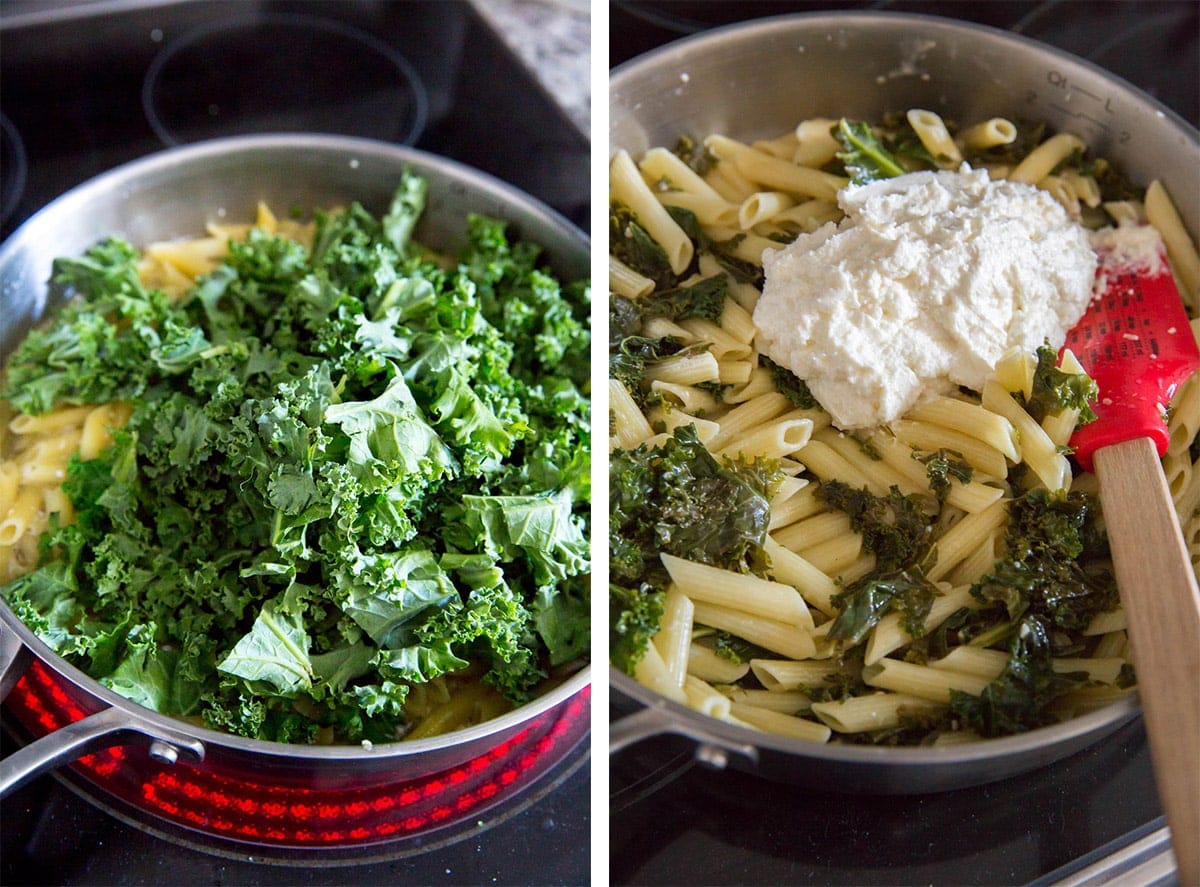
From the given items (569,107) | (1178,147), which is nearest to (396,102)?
(569,107)

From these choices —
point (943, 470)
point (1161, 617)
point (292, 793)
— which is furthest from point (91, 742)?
point (1161, 617)

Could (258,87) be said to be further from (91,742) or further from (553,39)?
(91,742)

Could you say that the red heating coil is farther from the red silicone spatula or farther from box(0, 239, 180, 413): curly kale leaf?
the red silicone spatula

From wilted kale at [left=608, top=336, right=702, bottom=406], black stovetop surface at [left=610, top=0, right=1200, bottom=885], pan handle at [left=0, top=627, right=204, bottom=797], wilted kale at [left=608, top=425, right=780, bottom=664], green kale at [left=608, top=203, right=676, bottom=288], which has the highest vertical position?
green kale at [left=608, top=203, right=676, bottom=288]

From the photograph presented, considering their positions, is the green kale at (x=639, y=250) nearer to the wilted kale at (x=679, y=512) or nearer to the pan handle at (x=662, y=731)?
the wilted kale at (x=679, y=512)

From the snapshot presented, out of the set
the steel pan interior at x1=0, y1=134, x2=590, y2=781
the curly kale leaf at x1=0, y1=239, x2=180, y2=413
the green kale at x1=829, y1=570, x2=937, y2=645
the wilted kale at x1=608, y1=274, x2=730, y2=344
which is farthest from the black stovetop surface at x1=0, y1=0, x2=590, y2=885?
the green kale at x1=829, y1=570, x2=937, y2=645

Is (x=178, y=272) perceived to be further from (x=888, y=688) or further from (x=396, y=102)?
(x=888, y=688)

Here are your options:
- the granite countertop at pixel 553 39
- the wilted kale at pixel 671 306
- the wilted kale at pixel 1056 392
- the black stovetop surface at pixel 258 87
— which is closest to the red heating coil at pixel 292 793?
the wilted kale at pixel 671 306

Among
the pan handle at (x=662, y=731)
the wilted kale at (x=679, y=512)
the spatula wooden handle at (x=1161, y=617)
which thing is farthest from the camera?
the wilted kale at (x=679, y=512)
